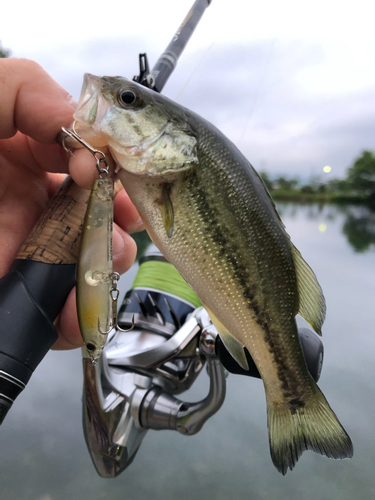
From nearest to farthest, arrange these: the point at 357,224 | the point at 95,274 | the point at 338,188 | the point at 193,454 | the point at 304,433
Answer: the point at 95,274, the point at 304,433, the point at 193,454, the point at 357,224, the point at 338,188

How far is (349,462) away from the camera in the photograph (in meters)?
1.22

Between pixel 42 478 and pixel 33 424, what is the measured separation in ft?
0.66

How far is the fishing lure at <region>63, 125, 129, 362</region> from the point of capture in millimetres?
492

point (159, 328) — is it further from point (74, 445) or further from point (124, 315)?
point (74, 445)

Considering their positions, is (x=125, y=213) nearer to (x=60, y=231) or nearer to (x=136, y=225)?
(x=136, y=225)

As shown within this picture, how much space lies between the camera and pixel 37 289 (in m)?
0.57

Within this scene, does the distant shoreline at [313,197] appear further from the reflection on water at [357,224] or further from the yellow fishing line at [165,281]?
the yellow fishing line at [165,281]

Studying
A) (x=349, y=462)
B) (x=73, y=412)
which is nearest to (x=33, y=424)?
(x=73, y=412)

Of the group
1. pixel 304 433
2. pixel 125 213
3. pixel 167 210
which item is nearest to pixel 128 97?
pixel 167 210

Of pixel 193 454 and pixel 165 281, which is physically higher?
pixel 165 281

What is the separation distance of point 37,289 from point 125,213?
413 mm

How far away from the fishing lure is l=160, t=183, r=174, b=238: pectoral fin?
10 centimetres

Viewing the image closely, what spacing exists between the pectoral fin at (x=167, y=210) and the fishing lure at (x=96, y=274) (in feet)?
0.32

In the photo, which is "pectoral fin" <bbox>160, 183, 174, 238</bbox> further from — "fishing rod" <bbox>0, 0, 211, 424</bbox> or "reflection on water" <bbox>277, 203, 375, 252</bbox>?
"reflection on water" <bbox>277, 203, 375, 252</bbox>
